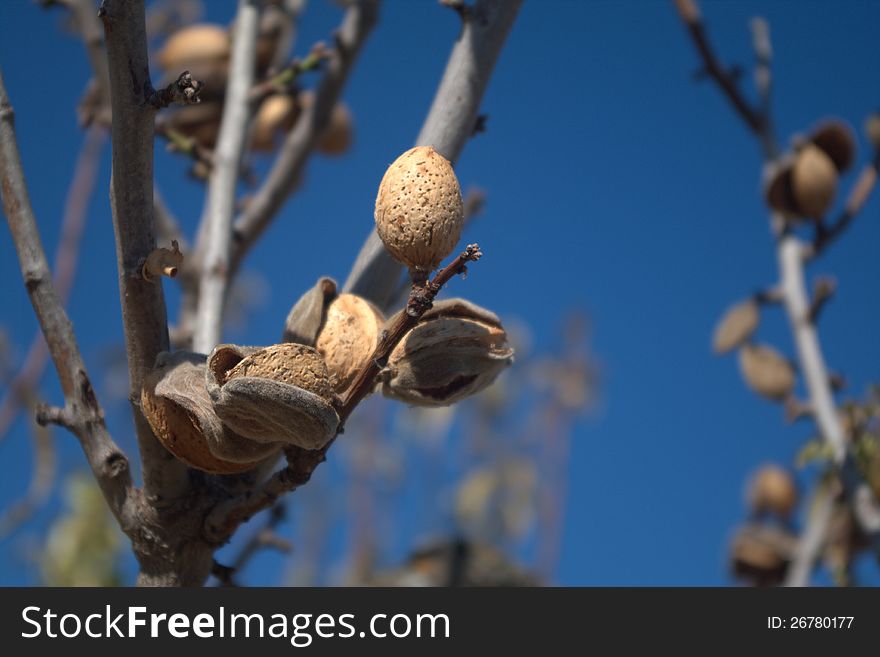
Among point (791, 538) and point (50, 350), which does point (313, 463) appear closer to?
point (50, 350)

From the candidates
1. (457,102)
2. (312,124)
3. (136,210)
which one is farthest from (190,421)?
(312,124)

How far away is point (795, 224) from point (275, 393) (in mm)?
2428

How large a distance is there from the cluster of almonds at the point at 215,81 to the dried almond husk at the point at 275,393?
66.0 inches

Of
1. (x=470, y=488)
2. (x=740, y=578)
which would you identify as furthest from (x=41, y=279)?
(x=470, y=488)

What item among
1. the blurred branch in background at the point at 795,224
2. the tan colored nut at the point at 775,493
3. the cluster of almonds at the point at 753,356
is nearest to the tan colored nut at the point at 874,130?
the blurred branch in background at the point at 795,224

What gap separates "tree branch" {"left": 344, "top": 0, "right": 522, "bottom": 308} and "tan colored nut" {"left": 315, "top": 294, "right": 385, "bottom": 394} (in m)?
0.19

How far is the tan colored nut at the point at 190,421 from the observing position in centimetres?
139

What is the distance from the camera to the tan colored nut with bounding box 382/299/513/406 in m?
1.54

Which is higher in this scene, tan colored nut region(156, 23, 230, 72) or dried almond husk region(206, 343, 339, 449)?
tan colored nut region(156, 23, 230, 72)

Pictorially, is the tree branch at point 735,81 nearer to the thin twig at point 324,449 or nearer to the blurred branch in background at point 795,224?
the blurred branch in background at point 795,224

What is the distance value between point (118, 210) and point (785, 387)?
7.53 ft

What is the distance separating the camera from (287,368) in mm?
1381

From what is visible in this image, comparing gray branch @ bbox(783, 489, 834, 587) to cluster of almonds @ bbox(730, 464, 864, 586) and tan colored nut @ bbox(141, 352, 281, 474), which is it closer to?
cluster of almonds @ bbox(730, 464, 864, 586)

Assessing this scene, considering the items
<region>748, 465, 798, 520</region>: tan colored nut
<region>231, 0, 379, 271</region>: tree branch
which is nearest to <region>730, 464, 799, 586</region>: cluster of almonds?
<region>748, 465, 798, 520</region>: tan colored nut
